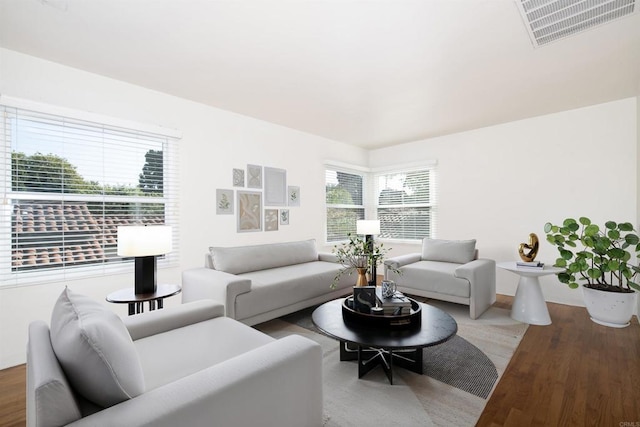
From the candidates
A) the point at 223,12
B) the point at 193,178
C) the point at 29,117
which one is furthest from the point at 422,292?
the point at 29,117

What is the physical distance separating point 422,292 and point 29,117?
13.7ft

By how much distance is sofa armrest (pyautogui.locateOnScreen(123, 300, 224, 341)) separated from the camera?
1707mm

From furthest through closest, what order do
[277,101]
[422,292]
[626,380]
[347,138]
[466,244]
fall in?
[347,138]
[466,244]
[422,292]
[277,101]
[626,380]

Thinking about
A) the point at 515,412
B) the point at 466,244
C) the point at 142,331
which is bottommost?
the point at 515,412

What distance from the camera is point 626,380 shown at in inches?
78.9

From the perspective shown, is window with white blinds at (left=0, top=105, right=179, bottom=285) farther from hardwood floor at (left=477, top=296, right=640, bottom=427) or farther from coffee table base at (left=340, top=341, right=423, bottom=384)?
hardwood floor at (left=477, top=296, right=640, bottom=427)

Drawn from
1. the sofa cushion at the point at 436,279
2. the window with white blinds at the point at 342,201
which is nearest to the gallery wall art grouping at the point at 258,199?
the window with white blinds at the point at 342,201

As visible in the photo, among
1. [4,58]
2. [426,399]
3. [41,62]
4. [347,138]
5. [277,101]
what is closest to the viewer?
[426,399]

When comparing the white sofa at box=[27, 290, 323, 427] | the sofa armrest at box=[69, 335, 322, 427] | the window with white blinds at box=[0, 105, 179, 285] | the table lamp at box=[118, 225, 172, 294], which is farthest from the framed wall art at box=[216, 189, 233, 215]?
the sofa armrest at box=[69, 335, 322, 427]

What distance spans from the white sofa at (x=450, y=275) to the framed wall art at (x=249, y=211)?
1773mm

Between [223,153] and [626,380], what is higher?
[223,153]

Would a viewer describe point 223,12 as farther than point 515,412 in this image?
Yes

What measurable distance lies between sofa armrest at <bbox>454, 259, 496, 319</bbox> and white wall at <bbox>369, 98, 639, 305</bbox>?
92cm

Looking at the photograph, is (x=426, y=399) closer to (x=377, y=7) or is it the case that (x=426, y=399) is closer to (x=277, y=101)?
(x=377, y=7)
